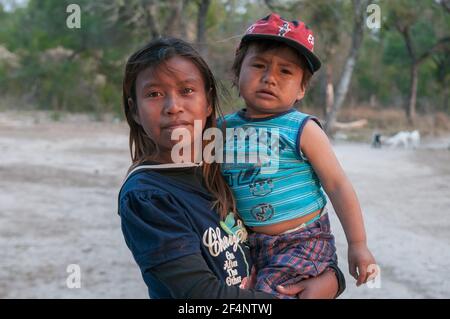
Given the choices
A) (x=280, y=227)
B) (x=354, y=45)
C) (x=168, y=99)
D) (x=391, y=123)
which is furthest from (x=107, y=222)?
(x=391, y=123)

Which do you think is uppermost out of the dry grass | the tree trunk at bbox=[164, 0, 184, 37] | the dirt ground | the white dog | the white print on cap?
the tree trunk at bbox=[164, 0, 184, 37]

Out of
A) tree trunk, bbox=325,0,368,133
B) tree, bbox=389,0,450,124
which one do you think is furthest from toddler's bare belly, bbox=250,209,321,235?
tree, bbox=389,0,450,124

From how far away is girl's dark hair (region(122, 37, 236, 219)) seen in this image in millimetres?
1321

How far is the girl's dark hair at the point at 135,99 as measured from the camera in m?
1.32

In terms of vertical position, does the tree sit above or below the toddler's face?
above

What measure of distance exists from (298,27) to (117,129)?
1561cm

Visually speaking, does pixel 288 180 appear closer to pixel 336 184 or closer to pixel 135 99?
pixel 336 184

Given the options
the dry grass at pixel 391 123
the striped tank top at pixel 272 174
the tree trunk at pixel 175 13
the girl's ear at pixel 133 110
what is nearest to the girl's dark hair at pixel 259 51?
the striped tank top at pixel 272 174

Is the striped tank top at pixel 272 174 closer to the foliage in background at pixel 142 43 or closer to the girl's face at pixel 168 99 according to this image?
the girl's face at pixel 168 99

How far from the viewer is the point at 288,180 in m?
1.47

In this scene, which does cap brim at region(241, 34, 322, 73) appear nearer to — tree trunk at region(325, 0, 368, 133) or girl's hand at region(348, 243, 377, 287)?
girl's hand at region(348, 243, 377, 287)

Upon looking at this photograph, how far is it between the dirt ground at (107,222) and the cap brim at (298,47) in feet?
9.55

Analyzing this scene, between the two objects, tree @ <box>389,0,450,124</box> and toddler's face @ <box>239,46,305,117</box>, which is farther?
tree @ <box>389,0,450,124</box>

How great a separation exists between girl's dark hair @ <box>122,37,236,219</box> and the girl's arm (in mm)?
230
